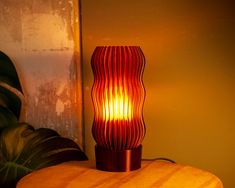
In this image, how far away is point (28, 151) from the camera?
4.30 ft

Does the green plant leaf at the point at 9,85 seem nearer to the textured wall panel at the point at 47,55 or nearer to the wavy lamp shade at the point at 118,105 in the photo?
the textured wall panel at the point at 47,55

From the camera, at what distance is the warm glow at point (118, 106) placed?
3.75 ft

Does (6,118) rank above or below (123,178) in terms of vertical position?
above

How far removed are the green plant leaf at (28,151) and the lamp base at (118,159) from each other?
7.1 inches

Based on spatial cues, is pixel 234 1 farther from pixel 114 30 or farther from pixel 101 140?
pixel 101 140

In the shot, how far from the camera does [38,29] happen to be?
1.40 m

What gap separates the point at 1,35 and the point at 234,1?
79cm

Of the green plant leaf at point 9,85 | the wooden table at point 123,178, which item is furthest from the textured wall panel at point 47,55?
the wooden table at point 123,178

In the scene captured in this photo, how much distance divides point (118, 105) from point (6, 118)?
1.41 ft

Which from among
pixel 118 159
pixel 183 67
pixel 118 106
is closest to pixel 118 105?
pixel 118 106

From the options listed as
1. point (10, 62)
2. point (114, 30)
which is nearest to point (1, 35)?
point (10, 62)

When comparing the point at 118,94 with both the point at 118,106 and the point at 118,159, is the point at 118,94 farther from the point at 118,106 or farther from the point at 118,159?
the point at 118,159

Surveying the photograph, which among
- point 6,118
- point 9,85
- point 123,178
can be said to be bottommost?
point 123,178

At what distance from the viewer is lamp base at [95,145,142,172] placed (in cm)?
115
